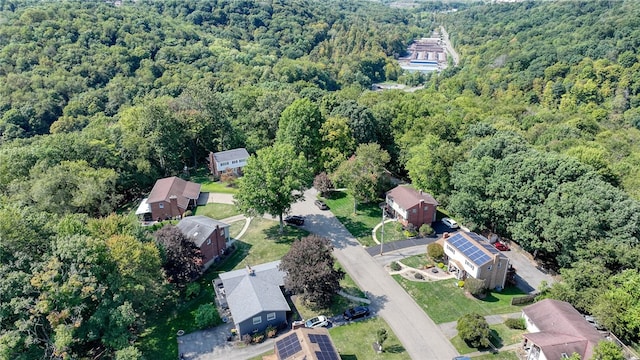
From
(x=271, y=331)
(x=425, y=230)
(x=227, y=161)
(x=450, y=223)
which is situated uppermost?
(x=227, y=161)

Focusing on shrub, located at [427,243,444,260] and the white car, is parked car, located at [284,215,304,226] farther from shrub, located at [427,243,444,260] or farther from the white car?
the white car

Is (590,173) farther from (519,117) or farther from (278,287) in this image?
(519,117)

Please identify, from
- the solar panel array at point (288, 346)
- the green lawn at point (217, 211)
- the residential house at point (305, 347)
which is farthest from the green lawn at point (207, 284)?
the solar panel array at point (288, 346)

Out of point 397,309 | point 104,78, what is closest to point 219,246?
point 397,309

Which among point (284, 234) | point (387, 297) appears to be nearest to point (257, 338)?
point (387, 297)

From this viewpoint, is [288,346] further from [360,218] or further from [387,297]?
[360,218]
